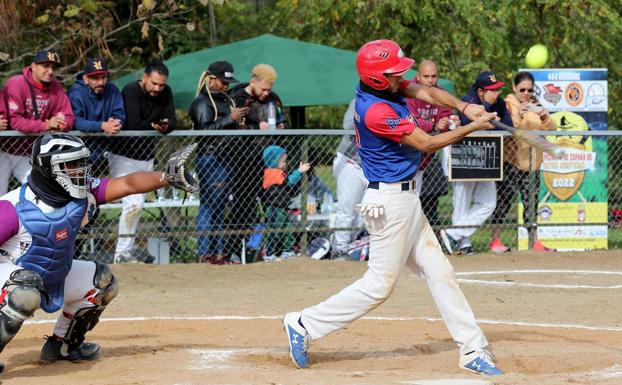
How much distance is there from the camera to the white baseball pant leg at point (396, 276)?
21.6 ft

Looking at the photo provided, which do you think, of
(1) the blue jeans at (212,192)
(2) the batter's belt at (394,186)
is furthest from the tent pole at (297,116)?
(2) the batter's belt at (394,186)

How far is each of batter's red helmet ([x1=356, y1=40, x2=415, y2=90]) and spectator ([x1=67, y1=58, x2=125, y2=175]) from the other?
474 cm

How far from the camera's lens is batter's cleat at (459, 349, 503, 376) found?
21.1 feet

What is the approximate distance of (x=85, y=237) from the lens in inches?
428

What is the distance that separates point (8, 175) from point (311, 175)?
135 inches

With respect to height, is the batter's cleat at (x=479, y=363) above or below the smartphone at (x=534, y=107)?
below

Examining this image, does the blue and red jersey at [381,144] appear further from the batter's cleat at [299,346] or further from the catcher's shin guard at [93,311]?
the catcher's shin guard at [93,311]

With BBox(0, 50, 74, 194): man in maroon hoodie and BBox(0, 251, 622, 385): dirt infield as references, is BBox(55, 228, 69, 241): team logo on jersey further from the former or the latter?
BBox(0, 50, 74, 194): man in maroon hoodie

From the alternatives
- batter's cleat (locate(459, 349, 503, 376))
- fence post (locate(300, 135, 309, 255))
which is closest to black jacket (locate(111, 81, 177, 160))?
fence post (locate(300, 135, 309, 255))

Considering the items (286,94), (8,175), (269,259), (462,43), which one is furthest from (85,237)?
(462,43)

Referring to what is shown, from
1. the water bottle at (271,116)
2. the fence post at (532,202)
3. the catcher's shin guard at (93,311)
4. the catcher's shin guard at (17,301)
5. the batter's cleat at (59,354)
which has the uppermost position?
the water bottle at (271,116)

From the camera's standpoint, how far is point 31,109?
34.6 feet

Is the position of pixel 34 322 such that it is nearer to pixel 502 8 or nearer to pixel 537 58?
pixel 537 58

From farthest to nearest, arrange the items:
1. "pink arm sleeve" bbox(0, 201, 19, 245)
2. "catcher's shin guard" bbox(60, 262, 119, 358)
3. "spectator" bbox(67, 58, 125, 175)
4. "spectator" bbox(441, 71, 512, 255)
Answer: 1. "spectator" bbox(441, 71, 512, 255)
2. "spectator" bbox(67, 58, 125, 175)
3. "catcher's shin guard" bbox(60, 262, 119, 358)
4. "pink arm sleeve" bbox(0, 201, 19, 245)
